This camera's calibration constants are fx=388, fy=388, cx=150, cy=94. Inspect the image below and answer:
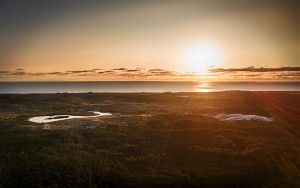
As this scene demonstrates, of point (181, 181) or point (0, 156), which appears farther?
point (0, 156)

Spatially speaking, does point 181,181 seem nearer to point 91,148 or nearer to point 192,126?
point 91,148

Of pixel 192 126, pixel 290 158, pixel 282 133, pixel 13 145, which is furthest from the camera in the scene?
pixel 192 126

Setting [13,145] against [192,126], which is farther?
[192,126]

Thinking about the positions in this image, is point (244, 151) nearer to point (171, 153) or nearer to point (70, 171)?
point (171, 153)

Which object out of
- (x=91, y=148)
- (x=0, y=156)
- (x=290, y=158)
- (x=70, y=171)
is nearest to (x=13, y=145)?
(x=0, y=156)

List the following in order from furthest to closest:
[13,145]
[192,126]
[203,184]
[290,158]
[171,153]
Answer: [192,126], [13,145], [171,153], [290,158], [203,184]

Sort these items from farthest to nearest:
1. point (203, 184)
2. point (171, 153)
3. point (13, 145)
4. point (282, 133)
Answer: point (282, 133) < point (13, 145) < point (171, 153) < point (203, 184)

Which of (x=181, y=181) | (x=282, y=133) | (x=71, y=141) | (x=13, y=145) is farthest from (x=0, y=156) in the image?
(x=282, y=133)

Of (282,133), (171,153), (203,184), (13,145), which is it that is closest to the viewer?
(203,184)

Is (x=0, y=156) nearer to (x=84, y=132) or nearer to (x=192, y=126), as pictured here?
(x=84, y=132)
